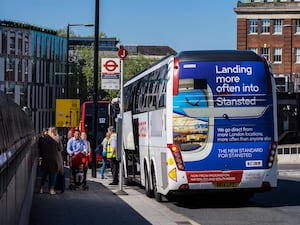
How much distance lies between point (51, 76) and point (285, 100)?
155 feet

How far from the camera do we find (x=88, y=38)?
5792 inches

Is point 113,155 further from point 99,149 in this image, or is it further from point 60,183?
point 60,183

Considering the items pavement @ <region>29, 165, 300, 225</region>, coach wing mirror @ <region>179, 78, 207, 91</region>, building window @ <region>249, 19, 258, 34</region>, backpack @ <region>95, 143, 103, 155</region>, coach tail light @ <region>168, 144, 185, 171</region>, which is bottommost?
pavement @ <region>29, 165, 300, 225</region>

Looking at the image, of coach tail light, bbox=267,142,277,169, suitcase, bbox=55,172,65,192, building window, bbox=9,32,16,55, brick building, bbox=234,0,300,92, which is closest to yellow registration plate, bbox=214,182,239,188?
coach tail light, bbox=267,142,277,169

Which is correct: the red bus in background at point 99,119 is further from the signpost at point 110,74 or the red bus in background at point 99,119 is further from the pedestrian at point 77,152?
the pedestrian at point 77,152

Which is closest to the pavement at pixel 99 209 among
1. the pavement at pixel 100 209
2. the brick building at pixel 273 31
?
the pavement at pixel 100 209

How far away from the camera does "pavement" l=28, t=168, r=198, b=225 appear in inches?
549

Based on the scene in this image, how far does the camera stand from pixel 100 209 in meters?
16.1

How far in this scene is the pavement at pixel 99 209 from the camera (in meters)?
13.9

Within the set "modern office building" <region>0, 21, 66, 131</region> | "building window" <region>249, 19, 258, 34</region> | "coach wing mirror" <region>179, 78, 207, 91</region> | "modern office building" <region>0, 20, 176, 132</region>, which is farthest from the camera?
"modern office building" <region>0, 21, 66, 131</region>

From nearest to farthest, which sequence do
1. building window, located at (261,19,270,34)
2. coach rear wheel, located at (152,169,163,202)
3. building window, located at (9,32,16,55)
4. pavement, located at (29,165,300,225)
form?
pavement, located at (29,165,300,225), coach rear wheel, located at (152,169,163,202), building window, located at (261,19,270,34), building window, located at (9,32,16,55)

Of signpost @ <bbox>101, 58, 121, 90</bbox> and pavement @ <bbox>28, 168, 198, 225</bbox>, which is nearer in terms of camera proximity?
pavement @ <bbox>28, 168, 198, 225</bbox>

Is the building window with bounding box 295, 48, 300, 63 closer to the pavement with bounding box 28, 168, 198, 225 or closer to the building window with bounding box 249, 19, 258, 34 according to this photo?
the building window with bounding box 249, 19, 258, 34

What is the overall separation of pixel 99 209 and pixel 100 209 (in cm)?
2
